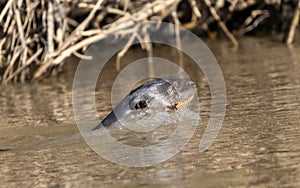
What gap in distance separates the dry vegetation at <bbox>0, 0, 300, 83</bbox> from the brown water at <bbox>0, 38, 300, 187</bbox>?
425 mm

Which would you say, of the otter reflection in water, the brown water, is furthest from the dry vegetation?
the otter reflection in water

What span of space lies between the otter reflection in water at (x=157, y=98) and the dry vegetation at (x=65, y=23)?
71.4 inches

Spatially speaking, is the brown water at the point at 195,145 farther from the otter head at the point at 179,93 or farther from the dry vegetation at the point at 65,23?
the dry vegetation at the point at 65,23

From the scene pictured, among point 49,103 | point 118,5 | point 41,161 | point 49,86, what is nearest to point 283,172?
point 41,161

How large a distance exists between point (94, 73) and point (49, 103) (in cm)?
129

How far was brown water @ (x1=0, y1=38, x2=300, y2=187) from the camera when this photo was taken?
3.25 metres

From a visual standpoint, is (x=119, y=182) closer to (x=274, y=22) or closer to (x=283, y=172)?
(x=283, y=172)

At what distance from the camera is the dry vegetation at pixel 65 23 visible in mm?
6438


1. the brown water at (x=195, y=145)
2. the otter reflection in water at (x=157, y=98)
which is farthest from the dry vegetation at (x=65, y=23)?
the otter reflection in water at (x=157, y=98)

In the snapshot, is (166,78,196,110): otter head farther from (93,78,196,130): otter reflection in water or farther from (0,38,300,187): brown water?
(0,38,300,187): brown water

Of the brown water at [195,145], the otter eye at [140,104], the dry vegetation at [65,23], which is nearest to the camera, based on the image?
the brown water at [195,145]

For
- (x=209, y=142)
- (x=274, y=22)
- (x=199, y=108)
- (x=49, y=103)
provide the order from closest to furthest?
(x=209, y=142) → (x=199, y=108) → (x=49, y=103) → (x=274, y=22)

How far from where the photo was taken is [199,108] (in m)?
4.84

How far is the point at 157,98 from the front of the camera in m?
4.49
